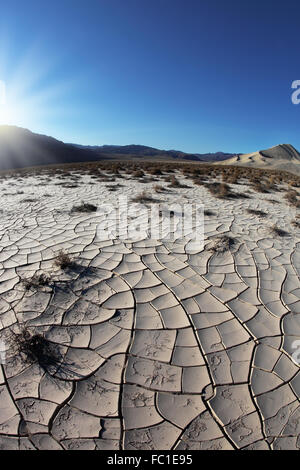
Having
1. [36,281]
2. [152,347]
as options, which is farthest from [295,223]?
[36,281]

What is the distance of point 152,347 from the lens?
7.28 ft

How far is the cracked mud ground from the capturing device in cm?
164

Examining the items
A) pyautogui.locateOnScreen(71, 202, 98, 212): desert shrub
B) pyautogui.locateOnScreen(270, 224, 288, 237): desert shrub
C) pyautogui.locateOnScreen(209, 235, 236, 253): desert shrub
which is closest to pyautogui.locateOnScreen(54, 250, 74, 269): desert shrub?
pyautogui.locateOnScreen(209, 235, 236, 253): desert shrub

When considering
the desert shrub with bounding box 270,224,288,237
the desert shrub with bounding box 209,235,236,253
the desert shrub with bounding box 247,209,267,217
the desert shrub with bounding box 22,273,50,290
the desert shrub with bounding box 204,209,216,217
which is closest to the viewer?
the desert shrub with bounding box 22,273,50,290

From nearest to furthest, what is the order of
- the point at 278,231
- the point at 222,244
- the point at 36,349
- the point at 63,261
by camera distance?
the point at 36,349
the point at 63,261
the point at 222,244
the point at 278,231

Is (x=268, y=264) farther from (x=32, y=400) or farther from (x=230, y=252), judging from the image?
(x=32, y=400)

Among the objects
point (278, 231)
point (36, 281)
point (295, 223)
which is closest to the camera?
point (36, 281)

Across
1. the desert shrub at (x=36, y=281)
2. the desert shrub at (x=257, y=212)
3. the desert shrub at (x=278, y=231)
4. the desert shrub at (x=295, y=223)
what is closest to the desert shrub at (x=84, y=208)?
the desert shrub at (x=36, y=281)

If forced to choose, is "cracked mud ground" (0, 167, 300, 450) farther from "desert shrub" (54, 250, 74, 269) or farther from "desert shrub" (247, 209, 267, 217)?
"desert shrub" (247, 209, 267, 217)

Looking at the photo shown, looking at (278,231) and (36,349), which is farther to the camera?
(278,231)

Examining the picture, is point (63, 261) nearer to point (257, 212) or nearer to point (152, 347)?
point (152, 347)

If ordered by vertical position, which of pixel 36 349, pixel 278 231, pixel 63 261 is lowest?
pixel 36 349

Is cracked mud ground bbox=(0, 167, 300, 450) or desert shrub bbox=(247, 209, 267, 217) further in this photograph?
desert shrub bbox=(247, 209, 267, 217)
